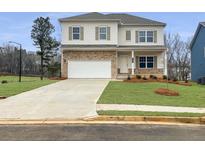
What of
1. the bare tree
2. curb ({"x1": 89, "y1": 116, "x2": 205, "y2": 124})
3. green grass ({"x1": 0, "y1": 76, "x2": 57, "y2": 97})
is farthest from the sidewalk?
the bare tree

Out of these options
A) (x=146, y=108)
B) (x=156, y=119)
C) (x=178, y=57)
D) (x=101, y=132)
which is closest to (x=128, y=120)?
(x=156, y=119)

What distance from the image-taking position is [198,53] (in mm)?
38031

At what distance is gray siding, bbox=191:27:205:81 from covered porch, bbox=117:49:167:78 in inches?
153

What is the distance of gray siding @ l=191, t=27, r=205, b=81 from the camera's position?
118ft

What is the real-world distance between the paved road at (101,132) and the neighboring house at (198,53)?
26237mm

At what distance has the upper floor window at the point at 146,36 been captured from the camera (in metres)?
36.8

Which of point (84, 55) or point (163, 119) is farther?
point (84, 55)

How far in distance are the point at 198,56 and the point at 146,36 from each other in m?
6.22

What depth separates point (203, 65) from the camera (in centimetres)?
3544

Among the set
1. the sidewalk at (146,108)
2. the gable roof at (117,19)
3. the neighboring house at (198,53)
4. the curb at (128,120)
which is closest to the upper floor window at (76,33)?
the gable roof at (117,19)

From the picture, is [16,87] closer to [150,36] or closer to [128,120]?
[128,120]
